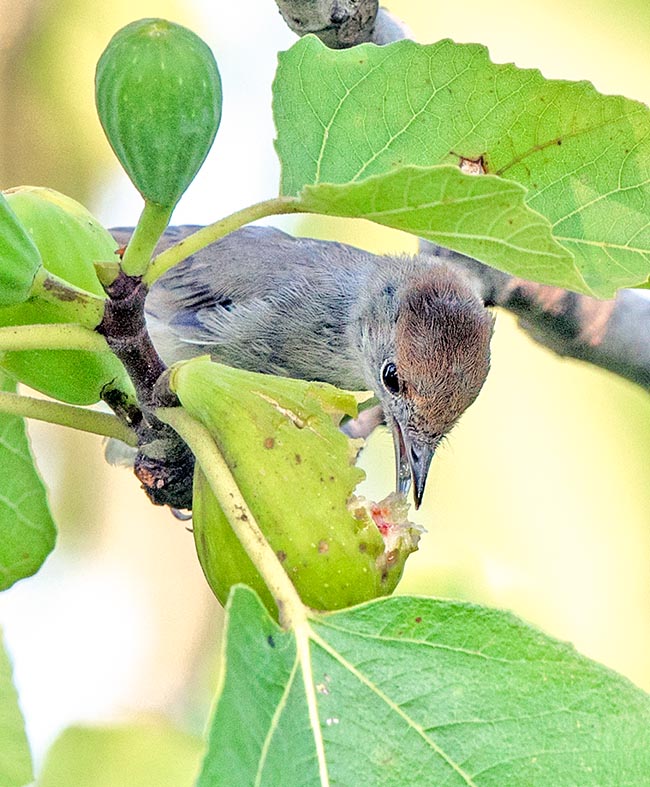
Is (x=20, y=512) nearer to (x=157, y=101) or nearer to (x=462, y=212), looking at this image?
(x=157, y=101)

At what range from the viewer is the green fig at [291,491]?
47.1 inches

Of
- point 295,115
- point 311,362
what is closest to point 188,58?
point 295,115

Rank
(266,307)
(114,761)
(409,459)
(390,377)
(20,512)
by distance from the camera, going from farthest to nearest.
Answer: (266,307) < (390,377) < (409,459) < (114,761) < (20,512)

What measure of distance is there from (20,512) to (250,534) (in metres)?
0.59

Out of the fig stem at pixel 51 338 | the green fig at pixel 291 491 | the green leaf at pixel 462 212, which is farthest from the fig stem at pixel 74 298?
the green leaf at pixel 462 212

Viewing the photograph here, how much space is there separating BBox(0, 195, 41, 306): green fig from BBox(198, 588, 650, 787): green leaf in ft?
1.57

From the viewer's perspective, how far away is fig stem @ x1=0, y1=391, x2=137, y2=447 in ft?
4.95

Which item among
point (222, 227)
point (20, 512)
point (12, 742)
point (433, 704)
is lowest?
point (12, 742)

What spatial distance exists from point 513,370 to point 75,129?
212 centimetres

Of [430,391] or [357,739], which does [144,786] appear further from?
[357,739]

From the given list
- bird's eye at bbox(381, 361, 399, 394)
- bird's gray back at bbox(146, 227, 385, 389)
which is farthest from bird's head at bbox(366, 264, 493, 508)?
bird's gray back at bbox(146, 227, 385, 389)

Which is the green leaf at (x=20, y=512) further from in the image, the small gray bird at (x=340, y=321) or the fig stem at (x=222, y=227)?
the small gray bird at (x=340, y=321)

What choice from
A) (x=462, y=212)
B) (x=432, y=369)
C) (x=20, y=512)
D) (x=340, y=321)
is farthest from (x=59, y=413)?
(x=340, y=321)

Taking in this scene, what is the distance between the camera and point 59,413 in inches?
60.4
